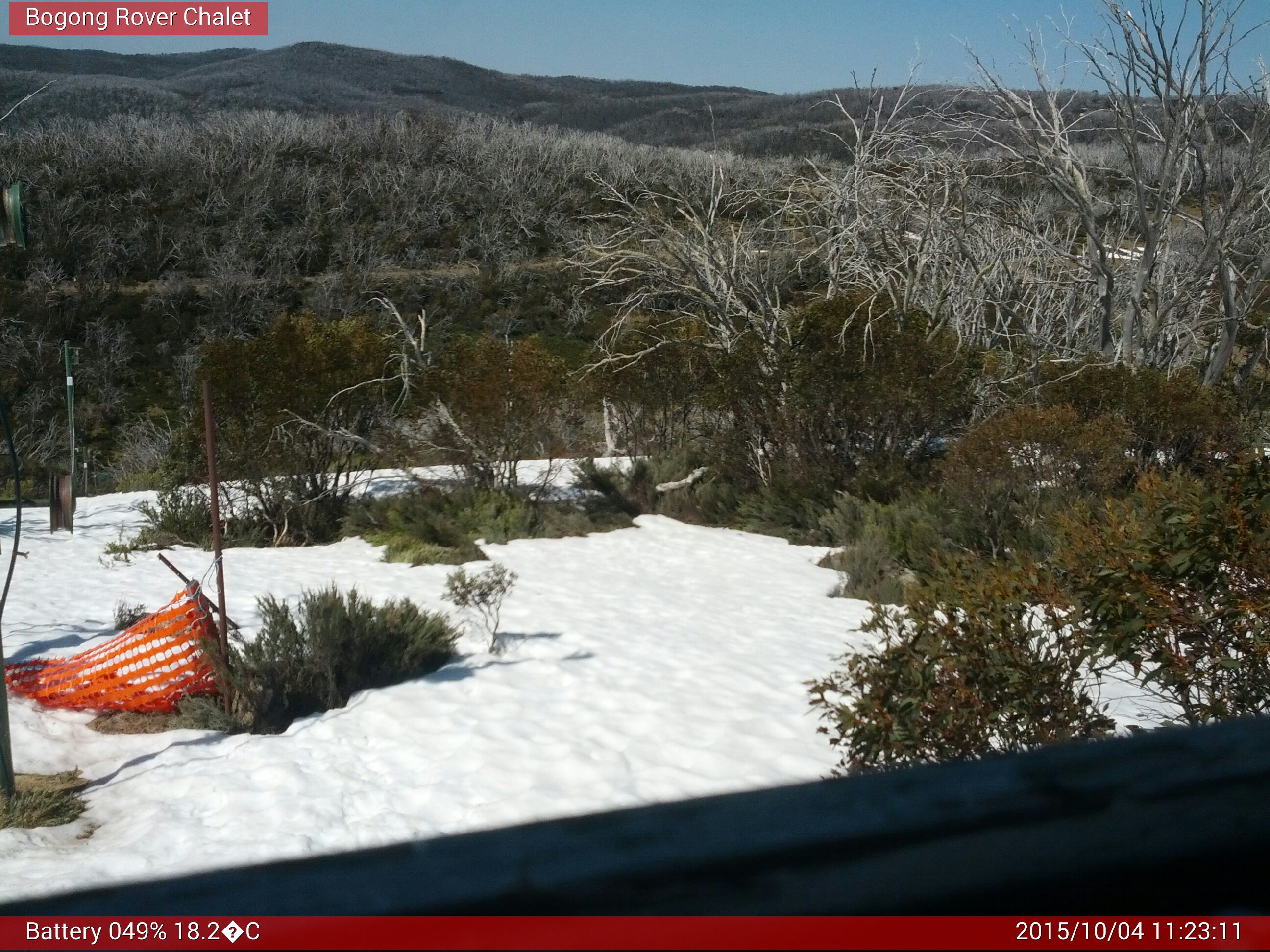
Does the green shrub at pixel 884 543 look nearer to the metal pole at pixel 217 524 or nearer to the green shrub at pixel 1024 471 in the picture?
the green shrub at pixel 1024 471

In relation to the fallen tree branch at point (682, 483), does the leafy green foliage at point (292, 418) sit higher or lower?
higher

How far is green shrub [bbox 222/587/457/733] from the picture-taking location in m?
5.72

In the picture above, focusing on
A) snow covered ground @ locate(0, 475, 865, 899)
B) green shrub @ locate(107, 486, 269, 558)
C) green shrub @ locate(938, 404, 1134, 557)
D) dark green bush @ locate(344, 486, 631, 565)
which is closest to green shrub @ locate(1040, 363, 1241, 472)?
green shrub @ locate(938, 404, 1134, 557)

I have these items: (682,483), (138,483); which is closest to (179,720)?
(682,483)

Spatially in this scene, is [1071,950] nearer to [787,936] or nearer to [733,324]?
[787,936]

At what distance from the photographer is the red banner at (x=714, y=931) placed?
0.64 m

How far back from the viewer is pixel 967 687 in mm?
3896

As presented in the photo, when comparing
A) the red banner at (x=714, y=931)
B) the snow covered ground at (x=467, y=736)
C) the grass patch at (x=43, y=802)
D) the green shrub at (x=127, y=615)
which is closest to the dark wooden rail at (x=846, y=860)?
the red banner at (x=714, y=931)

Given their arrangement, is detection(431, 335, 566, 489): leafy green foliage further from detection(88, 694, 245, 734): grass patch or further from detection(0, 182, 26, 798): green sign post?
detection(0, 182, 26, 798): green sign post

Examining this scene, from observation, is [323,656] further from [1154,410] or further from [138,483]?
[138,483]

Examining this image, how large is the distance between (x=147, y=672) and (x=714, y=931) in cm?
574

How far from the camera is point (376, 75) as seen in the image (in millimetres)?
Result: 61250

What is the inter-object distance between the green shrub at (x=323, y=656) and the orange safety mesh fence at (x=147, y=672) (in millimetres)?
207

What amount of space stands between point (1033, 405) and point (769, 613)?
4559 millimetres
